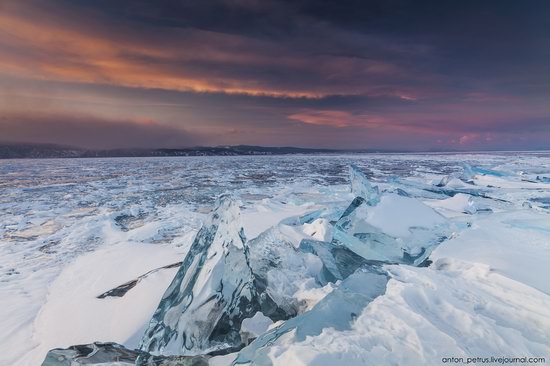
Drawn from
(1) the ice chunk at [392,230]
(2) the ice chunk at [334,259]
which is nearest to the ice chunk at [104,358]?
(2) the ice chunk at [334,259]

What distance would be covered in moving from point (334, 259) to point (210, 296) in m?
1.32

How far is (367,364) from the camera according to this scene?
1385 mm

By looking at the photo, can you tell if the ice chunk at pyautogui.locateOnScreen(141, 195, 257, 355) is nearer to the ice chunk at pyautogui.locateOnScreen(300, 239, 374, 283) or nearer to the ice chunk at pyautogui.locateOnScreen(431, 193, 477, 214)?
the ice chunk at pyautogui.locateOnScreen(300, 239, 374, 283)

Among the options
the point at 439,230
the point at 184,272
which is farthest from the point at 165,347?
the point at 439,230

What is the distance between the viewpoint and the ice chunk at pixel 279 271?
235 centimetres

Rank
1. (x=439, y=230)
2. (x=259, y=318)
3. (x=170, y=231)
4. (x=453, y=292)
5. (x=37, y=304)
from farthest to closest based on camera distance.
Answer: (x=170, y=231)
(x=439, y=230)
(x=37, y=304)
(x=259, y=318)
(x=453, y=292)

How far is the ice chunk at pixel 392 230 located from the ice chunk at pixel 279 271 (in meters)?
0.60

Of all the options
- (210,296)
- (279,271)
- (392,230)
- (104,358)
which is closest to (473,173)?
(392,230)

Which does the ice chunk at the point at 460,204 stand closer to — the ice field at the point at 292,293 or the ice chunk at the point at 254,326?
the ice field at the point at 292,293

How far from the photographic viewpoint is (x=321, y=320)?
5.83 feet

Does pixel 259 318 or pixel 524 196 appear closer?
pixel 259 318

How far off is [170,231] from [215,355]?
4153 millimetres

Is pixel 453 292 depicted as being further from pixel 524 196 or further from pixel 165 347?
pixel 524 196

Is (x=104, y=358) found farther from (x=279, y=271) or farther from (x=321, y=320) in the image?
(x=279, y=271)
